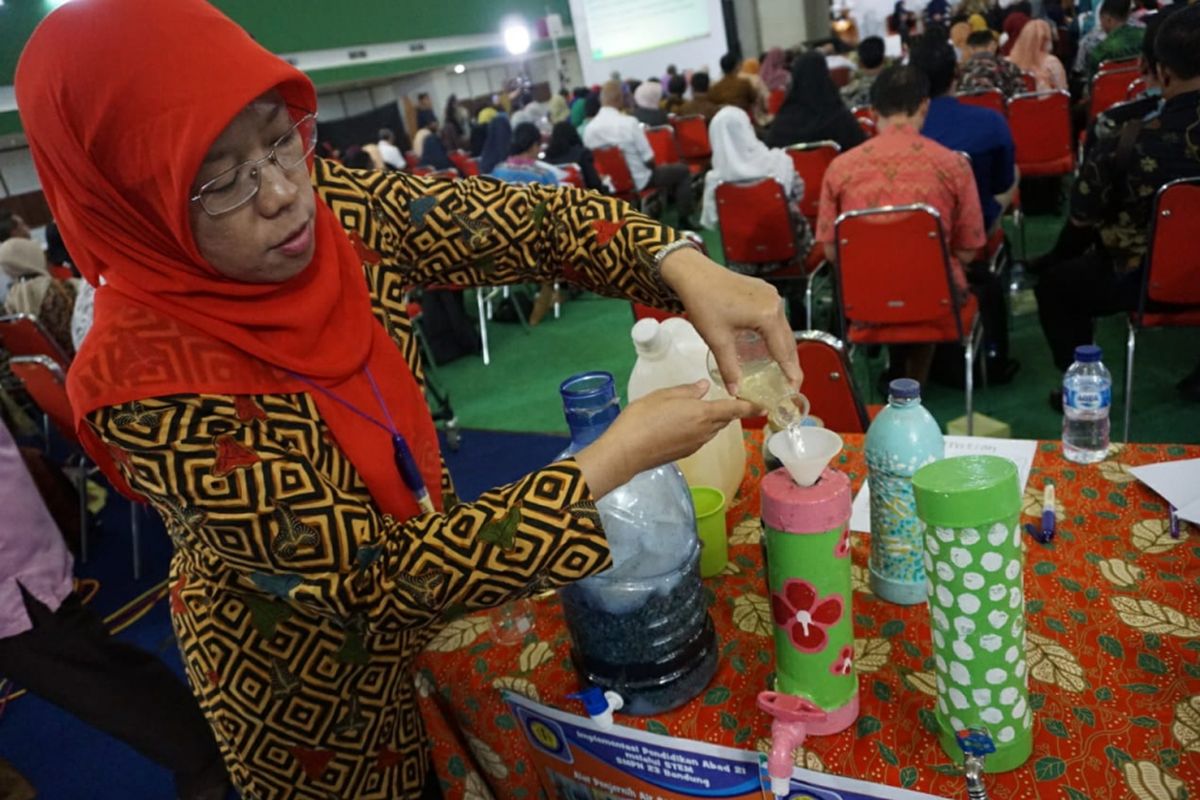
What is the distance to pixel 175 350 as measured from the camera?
0.82m

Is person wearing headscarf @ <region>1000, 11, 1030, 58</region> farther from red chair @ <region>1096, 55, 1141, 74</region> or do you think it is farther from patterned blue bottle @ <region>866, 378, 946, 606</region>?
patterned blue bottle @ <region>866, 378, 946, 606</region>

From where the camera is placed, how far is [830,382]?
5.23 feet

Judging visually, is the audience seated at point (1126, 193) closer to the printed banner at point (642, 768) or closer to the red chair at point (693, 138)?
the printed banner at point (642, 768)

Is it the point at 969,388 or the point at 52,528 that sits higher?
the point at 52,528

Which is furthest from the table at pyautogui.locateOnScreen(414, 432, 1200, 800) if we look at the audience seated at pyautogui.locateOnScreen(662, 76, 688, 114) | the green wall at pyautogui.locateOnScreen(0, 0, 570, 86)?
the green wall at pyautogui.locateOnScreen(0, 0, 570, 86)

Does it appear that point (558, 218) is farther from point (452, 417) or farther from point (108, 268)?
point (452, 417)

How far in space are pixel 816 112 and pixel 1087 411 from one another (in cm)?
323

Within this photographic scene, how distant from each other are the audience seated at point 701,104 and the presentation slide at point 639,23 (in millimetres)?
7287

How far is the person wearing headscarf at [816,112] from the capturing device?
4055 mm

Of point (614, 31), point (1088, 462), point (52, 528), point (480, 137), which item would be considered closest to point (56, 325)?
point (52, 528)

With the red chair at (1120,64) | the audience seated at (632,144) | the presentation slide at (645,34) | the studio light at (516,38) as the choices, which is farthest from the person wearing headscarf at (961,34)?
the studio light at (516,38)

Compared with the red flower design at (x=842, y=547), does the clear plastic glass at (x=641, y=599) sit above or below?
below

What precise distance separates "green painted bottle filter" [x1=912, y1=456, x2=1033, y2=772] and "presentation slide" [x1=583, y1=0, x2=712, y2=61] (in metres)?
14.7

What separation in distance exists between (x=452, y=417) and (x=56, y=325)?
1948mm
